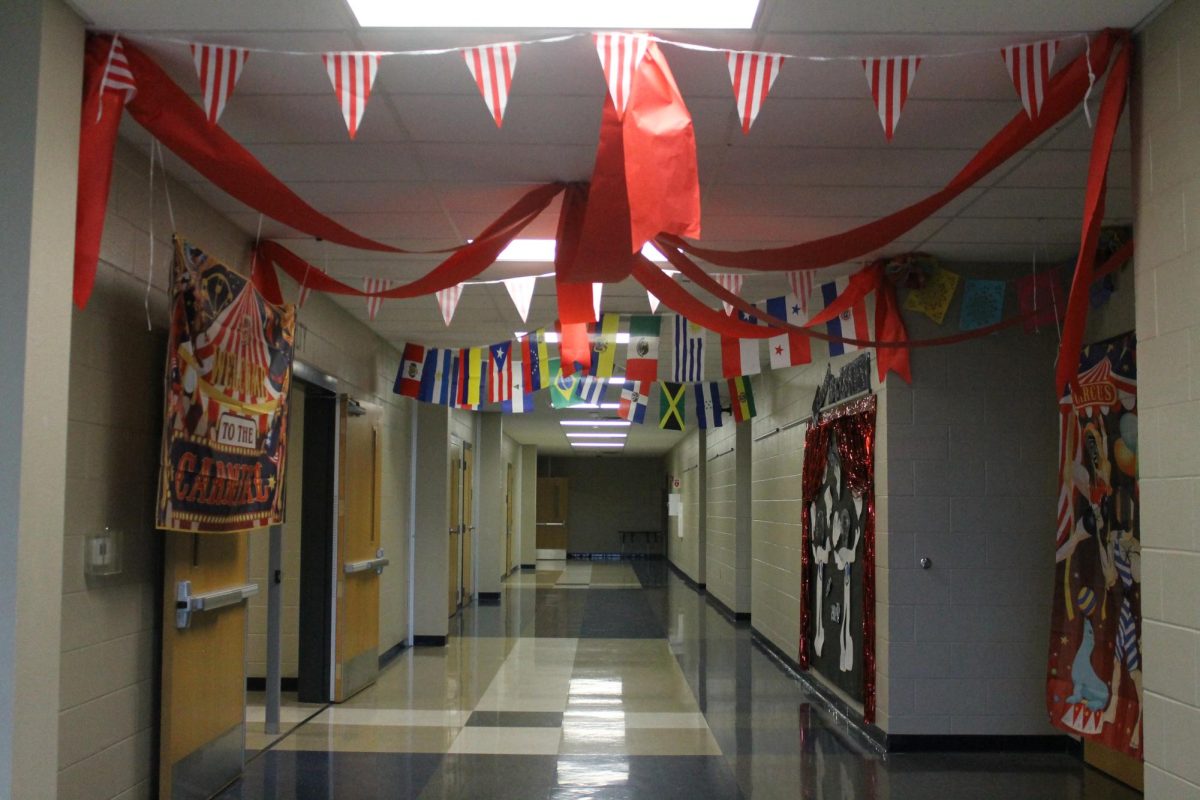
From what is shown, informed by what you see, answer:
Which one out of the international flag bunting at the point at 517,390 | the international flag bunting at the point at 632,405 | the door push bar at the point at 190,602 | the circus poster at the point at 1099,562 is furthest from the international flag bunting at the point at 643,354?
the door push bar at the point at 190,602

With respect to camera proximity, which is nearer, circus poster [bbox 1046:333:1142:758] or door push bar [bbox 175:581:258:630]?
door push bar [bbox 175:581:258:630]

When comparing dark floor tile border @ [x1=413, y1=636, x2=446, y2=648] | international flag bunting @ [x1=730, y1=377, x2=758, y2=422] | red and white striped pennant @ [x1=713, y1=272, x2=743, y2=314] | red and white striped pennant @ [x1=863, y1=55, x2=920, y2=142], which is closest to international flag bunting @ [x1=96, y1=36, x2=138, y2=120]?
red and white striped pennant @ [x1=863, y1=55, x2=920, y2=142]

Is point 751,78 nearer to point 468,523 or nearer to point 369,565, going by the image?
point 369,565

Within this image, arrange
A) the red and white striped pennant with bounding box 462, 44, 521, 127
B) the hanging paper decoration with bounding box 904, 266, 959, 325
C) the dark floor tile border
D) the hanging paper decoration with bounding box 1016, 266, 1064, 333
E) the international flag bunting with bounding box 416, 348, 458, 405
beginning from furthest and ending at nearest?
1. the dark floor tile border
2. the international flag bunting with bounding box 416, 348, 458, 405
3. the hanging paper decoration with bounding box 904, 266, 959, 325
4. the hanging paper decoration with bounding box 1016, 266, 1064, 333
5. the red and white striped pennant with bounding box 462, 44, 521, 127

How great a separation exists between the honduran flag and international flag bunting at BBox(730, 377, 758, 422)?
17 cm

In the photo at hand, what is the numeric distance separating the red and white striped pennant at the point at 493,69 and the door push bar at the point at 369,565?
181 inches

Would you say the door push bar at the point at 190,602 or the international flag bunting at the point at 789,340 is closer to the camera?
the door push bar at the point at 190,602

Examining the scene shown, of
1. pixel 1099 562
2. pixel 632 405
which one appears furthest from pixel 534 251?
pixel 632 405

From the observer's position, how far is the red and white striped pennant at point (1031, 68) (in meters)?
3.13

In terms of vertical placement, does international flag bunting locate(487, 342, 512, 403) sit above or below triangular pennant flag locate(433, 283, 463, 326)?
below

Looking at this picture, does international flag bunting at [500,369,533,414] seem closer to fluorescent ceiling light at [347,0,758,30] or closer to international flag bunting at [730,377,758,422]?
international flag bunting at [730,377,758,422]

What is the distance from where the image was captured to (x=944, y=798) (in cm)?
480

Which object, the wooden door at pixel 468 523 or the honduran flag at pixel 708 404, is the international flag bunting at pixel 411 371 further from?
the wooden door at pixel 468 523

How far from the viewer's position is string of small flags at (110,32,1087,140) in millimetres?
3068
